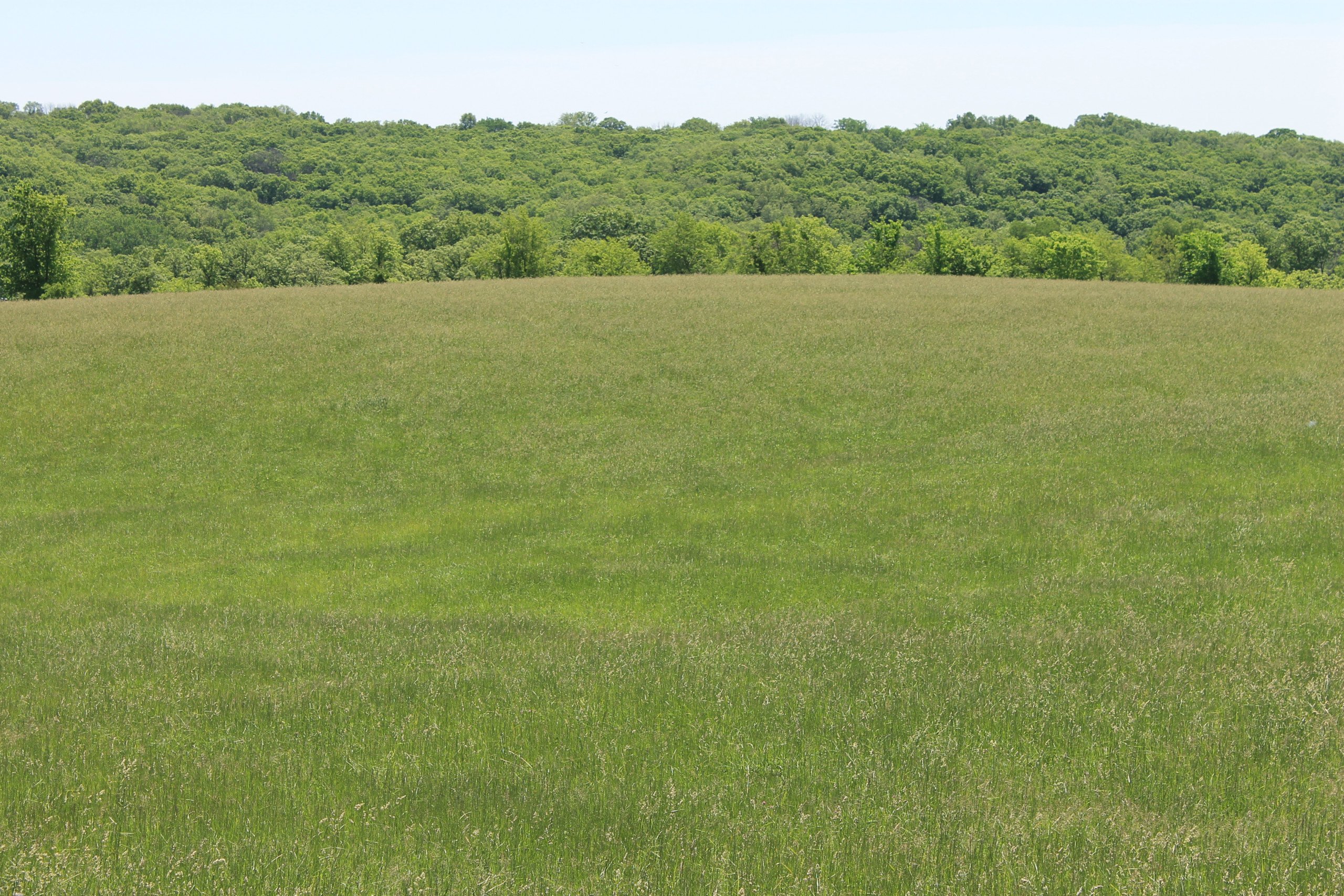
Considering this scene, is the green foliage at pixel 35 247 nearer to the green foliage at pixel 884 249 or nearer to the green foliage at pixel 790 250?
the green foliage at pixel 790 250

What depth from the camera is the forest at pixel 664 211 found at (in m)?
89.9

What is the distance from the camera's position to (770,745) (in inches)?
277

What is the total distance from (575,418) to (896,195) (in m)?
142

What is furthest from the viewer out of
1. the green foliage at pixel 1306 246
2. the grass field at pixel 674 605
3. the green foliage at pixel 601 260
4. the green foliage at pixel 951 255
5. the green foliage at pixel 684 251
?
the green foliage at pixel 1306 246

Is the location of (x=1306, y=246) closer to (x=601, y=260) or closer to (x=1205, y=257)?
(x=1205, y=257)

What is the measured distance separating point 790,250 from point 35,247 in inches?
2555

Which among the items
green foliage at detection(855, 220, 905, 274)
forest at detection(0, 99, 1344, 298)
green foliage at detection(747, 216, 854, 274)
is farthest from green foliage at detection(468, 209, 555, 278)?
green foliage at detection(855, 220, 905, 274)

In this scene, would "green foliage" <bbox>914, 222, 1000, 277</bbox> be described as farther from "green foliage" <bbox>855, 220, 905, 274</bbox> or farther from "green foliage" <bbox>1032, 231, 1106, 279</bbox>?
"green foliage" <bbox>1032, 231, 1106, 279</bbox>

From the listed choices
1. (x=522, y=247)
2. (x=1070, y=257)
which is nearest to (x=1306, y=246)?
(x=1070, y=257)

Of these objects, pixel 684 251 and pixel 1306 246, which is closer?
pixel 684 251

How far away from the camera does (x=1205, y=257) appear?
89500 mm

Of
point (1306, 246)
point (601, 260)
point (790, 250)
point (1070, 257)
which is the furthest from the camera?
point (1306, 246)

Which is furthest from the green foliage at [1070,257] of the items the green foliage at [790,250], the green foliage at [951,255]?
the green foliage at [790,250]

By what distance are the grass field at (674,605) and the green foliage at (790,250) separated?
54.4 m
